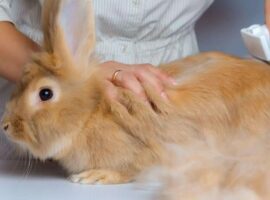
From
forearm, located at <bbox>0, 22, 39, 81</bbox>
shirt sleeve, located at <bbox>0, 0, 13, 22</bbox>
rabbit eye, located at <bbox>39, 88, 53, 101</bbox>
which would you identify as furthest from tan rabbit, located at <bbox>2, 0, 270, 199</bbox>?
shirt sleeve, located at <bbox>0, 0, 13, 22</bbox>

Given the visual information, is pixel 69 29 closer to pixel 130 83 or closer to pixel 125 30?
pixel 130 83

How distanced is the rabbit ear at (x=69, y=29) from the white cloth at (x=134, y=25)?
1.09 ft

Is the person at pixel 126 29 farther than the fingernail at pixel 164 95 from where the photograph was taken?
Yes

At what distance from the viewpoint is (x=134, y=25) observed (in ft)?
5.01

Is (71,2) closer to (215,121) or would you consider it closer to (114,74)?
(114,74)

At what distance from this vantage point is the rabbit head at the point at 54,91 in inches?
43.8

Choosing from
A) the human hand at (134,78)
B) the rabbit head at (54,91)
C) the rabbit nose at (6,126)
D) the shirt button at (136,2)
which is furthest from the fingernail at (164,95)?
the shirt button at (136,2)

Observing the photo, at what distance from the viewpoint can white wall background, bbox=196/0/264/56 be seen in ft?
6.25

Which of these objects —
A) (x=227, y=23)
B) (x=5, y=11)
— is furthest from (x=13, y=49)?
(x=227, y=23)

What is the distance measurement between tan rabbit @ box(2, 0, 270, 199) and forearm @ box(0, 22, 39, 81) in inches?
7.7

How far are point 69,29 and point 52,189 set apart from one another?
28 centimetres

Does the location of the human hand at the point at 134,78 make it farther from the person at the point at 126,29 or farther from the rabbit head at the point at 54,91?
the person at the point at 126,29

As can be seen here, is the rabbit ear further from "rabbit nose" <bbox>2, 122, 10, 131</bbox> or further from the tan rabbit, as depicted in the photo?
"rabbit nose" <bbox>2, 122, 10, 131</bbox>

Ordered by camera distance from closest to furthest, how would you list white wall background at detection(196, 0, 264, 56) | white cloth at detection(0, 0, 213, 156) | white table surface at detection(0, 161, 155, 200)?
white table surface at detection(0, 161, 155, 200), white cloth at detection(0, 0, 213, 156), white wall background at detection(196, 0, 264, 56)
